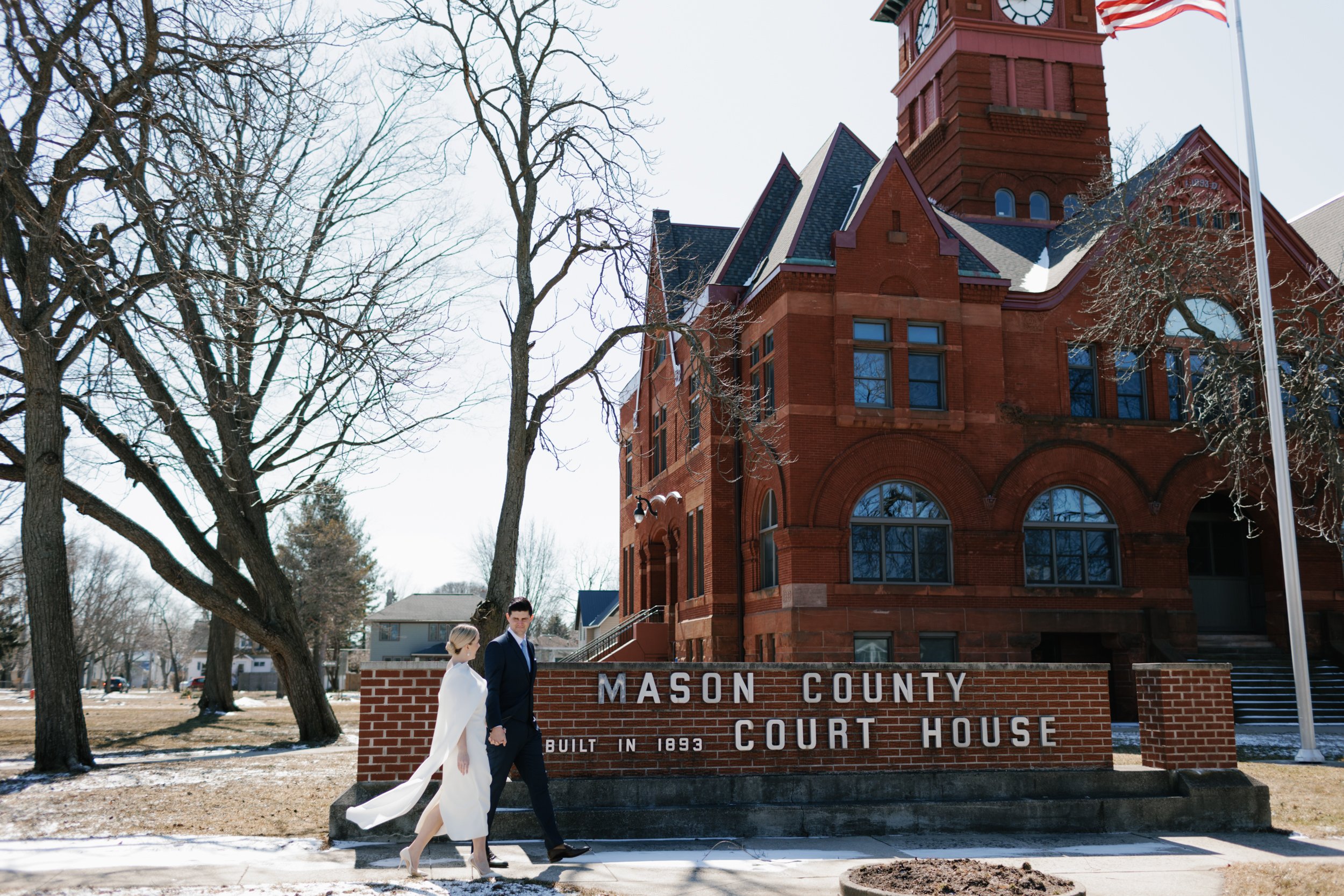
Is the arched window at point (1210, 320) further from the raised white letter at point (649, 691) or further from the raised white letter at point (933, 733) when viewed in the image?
the raised white letter at point (649, 691)

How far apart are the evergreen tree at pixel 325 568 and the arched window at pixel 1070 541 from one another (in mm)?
45149

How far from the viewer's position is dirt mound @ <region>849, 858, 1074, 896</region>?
668 centimetres

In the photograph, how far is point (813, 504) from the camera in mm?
24078

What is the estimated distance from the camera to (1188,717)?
1143 centimetres

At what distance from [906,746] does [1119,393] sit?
62.1 ft

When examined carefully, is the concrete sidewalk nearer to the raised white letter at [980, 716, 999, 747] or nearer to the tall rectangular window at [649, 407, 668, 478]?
the raised white letter at [980, 716, 999, 747]

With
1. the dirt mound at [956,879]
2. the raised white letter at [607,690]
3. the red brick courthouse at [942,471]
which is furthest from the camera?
the red brick courthouse at [942,471]

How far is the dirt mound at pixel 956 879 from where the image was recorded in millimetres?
6684

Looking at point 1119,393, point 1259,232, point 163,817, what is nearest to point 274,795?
point 163,817

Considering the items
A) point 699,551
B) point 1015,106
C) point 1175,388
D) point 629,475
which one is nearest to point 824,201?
point 699,551

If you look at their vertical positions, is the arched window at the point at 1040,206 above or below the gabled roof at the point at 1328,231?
above

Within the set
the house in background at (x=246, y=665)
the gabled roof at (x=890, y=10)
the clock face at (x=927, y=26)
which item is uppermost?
the gabled roof at (x=890, y=10)

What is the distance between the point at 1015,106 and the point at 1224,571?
15889 mm

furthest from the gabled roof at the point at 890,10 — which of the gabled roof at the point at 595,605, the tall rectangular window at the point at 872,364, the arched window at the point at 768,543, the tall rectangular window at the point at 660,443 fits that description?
the gabled roof at the point at 595,605
